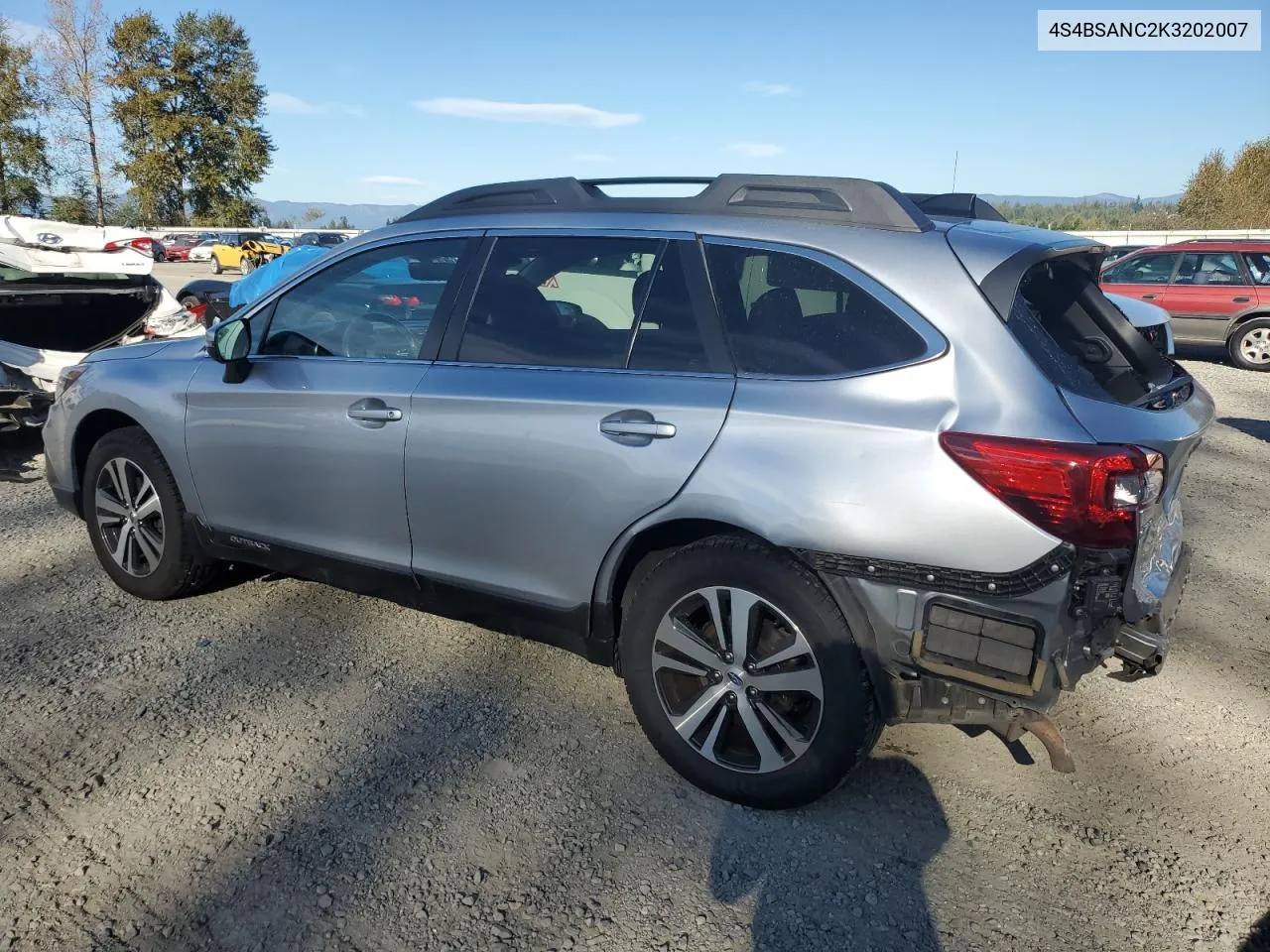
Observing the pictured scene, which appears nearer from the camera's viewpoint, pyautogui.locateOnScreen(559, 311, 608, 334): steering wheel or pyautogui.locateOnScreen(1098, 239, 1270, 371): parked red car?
pyautogui.locateOnScreen(559, 311, 608, 334): steering wheel

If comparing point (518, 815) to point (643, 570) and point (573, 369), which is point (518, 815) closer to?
point (643, 570)

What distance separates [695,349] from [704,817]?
4.60 ft

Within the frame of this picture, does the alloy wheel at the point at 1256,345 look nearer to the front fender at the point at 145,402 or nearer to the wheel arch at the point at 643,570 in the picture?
the wheel arch at the point at 643,570

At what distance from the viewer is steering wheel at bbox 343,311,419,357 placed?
3.48 metres

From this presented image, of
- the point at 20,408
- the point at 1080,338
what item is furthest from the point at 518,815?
the point at 20,408

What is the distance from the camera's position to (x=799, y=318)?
2764 mm

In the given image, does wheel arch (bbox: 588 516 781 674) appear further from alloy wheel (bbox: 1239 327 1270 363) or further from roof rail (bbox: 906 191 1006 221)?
alloy wheel (bbox: 1239 327 1270 363)

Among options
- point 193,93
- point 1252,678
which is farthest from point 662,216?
point 193,93

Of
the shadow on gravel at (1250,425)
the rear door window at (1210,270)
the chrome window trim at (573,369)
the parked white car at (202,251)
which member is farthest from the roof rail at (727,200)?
the parked white car at (202,251)

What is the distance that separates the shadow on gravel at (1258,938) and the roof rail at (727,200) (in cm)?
201

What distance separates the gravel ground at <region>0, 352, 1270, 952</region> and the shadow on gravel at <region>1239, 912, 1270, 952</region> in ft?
0.04

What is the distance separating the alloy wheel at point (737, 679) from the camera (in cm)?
270

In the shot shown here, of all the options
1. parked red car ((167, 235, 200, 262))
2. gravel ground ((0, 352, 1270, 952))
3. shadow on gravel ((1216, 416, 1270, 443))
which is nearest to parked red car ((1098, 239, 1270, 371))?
shadow on gravel ((1216, 416, 1270, 443))

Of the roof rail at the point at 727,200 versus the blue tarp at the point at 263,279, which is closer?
the roof rail at the point at 727,200
